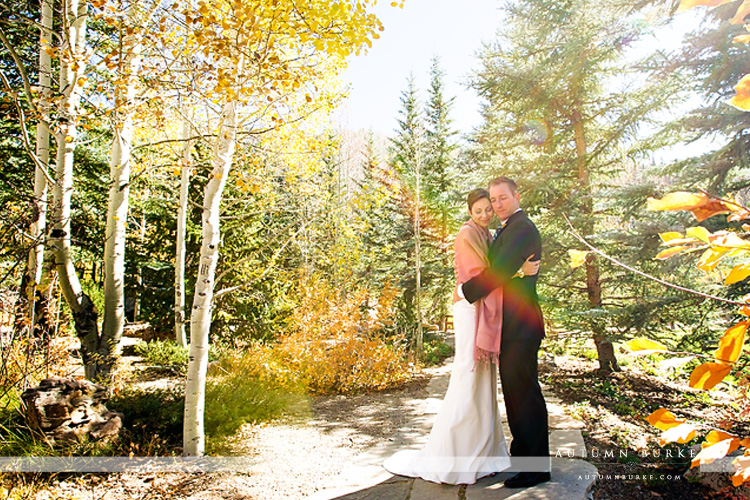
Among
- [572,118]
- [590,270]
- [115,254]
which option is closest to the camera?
[115,254]

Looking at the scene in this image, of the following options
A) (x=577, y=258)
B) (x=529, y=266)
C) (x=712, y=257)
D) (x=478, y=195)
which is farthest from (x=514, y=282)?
(x=712, y=257)

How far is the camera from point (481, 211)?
A: 9.85ft

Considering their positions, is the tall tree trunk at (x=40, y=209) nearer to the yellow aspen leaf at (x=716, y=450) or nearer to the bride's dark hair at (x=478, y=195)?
the bride's dark hair at (x=478, y=195)

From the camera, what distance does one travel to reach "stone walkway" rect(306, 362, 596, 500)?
262cm

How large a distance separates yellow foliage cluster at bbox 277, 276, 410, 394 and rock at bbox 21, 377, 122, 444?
2.96 metres

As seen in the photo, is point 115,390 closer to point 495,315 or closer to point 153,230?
point 495,315

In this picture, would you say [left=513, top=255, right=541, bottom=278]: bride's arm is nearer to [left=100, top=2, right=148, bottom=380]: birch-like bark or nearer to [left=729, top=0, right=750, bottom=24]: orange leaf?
[left=729, top=0, right=750, bottom=24]: orange leaf

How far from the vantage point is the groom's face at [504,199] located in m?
2.88

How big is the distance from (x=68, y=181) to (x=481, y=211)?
3.91m

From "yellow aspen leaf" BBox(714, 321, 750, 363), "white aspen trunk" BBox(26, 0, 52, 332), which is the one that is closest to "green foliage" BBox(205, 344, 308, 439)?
"white aspen trunk" BBox(26, 0, 52, 332)

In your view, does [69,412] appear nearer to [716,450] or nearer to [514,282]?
[514,282]

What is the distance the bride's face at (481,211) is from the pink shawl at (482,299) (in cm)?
5

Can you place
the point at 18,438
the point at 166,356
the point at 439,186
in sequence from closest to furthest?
the point at 18,438 → the point at 166,356 → the point at 439,186

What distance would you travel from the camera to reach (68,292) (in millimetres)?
4016
